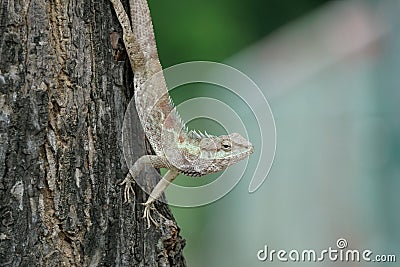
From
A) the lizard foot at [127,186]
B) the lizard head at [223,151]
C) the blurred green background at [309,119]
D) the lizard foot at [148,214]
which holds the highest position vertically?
the blurred green background at [309,119]

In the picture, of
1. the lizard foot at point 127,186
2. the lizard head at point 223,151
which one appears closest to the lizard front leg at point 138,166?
the lizard foot at point 127,186

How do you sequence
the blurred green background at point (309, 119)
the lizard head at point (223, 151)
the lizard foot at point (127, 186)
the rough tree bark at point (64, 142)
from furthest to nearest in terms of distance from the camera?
the blurred green background at point (309, 119)
the lizard head at point (223, 151)
the lizard foot at point (127, 186)
the rough tree bark at point (64, 142)

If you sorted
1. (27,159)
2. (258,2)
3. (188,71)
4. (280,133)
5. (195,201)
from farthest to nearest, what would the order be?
(258,2) → (280,133) → (195,201) → (188,71) → (27,159)

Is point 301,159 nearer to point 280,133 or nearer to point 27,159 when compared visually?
point 280,133

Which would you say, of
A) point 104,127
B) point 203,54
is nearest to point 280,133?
point 203,54

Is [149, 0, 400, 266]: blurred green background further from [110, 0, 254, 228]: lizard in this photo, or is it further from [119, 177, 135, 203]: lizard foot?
[119, 177, 135, 203]: lizard foot

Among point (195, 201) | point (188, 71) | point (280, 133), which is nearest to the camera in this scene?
point (188, 71)

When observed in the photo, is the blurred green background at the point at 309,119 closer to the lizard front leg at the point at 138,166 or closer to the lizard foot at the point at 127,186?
the lizard front leg at the point at 138,166

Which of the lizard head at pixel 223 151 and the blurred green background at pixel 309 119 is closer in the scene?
the lizard head at pixel 223 151

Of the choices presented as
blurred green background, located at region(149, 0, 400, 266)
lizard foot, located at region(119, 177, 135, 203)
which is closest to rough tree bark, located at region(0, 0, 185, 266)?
lizard foot, located at region(119, 177, 135, 203)
